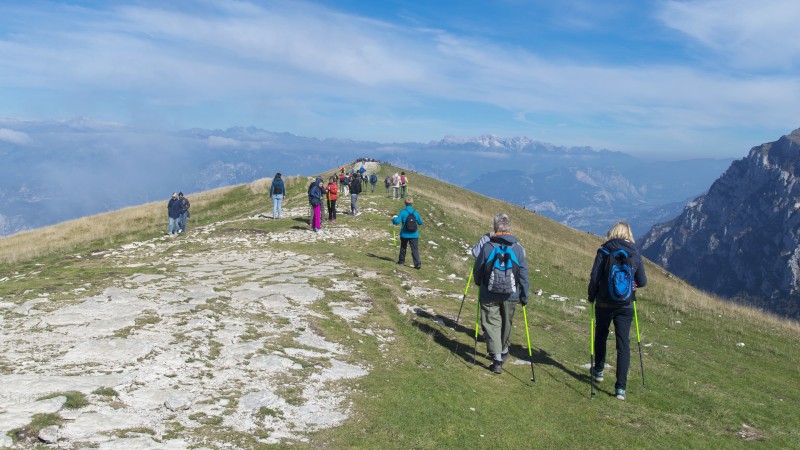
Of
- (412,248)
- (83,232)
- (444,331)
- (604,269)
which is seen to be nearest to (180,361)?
(444,331)

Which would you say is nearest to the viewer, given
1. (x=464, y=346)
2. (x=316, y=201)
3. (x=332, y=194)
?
(x=464, y=346)

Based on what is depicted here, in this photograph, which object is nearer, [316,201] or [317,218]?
[316,201]

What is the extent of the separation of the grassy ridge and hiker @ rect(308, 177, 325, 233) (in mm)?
3102

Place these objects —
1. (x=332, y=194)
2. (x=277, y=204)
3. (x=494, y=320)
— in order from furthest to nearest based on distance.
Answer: (x=277, y=204), (x=332, y=194), (x=494, y=320)

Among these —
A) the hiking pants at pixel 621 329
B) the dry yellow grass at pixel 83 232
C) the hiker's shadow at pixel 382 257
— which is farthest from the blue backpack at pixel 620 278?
the dry yellow grass at pixel 83 232

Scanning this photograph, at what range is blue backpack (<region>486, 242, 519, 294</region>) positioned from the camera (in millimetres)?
10016

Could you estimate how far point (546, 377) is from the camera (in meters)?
10.4

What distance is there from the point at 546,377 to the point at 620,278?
2.76m

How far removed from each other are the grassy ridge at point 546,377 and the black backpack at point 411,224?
166cm

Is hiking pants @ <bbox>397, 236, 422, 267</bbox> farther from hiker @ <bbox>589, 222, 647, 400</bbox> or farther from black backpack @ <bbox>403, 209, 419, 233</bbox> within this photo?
hiker @ <bbox>589, 222, 647, 400</bbox>

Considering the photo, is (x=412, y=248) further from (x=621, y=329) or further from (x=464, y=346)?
(x=621, y=329)

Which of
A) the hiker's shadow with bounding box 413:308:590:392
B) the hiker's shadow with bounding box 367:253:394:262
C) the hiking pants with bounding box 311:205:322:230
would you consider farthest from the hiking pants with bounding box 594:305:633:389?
the hiking pants with bounding box 311:205:322:230

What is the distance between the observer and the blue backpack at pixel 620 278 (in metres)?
9.38

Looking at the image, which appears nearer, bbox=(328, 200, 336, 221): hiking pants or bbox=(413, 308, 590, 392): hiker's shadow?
bbox=(413, 308, 590, 392): hiker's shadow
